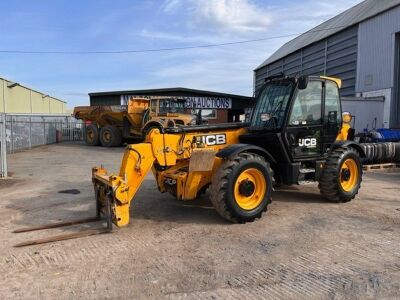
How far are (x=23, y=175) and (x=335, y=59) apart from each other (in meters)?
20.2

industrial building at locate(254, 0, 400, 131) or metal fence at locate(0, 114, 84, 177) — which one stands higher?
industrial building at locate(254, 0, 400, 131)

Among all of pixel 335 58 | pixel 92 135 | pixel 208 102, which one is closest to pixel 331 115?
pixel 335 58

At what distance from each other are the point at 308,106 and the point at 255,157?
1.75 meters

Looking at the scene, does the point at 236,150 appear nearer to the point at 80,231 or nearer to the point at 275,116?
the point at 275,116

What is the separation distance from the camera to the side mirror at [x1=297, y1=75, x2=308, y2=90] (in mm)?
7734

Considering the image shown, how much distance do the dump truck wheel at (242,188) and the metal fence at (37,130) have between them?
13991mm

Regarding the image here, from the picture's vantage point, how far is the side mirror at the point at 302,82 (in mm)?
7734

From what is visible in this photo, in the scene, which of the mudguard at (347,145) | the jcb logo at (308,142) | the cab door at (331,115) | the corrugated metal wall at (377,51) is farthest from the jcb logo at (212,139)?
the corrugated metal wall at (377,51)

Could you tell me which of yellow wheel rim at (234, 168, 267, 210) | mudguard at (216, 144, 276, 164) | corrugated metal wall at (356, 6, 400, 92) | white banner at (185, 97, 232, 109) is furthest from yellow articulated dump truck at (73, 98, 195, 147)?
yellow wheel rim at (234, 168, 267, 210)

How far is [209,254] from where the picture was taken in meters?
5.70

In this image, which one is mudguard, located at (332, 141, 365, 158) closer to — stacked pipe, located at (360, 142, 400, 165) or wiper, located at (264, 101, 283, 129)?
wiper, located at (264, 101, 283, 129)

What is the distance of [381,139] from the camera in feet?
54.3

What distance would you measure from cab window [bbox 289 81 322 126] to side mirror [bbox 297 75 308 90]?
5.4 inches

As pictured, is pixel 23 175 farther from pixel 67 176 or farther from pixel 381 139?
pixel 381 139
